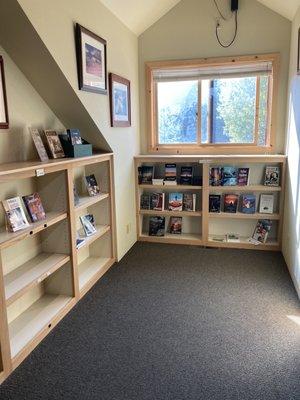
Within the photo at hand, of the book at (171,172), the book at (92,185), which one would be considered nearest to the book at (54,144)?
the book at (92,185)

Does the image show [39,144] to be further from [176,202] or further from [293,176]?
[293,176]

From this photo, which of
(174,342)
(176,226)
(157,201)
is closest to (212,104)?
(157,201)

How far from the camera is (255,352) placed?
2.13 m

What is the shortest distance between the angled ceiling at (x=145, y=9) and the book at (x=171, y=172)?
160 centimetres

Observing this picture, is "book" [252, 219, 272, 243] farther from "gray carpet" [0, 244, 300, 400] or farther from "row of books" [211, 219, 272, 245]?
"gray carpet" [0, 244, 300, 400]

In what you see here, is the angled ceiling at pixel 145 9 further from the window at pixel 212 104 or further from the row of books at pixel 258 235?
the row of books at pixel 258 235

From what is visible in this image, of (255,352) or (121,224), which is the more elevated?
(121,224)

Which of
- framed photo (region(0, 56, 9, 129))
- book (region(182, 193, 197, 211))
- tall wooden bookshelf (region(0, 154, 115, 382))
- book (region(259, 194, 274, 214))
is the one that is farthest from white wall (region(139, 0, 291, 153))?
framed photo (region(0, 56, 9, 129))

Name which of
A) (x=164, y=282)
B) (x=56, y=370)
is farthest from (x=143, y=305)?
(x=56, y=370)

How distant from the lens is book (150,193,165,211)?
4195 mm

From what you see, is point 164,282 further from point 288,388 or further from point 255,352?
point 288,388

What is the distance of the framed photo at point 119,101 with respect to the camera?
130 inches

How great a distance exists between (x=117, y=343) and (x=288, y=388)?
3.43 ft

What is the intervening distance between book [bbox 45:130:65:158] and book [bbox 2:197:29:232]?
0.53 m
